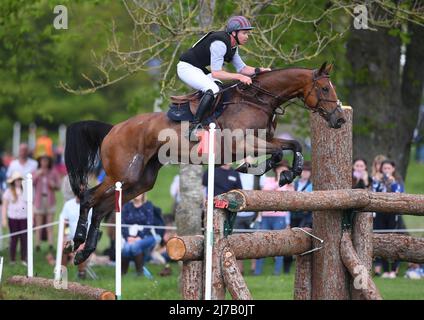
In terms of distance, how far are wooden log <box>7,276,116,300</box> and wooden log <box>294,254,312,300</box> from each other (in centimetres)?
219

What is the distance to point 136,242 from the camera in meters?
13.7

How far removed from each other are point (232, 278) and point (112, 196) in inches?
104

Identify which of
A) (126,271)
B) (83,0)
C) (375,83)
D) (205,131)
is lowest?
(126,271)

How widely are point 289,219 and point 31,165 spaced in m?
5.28

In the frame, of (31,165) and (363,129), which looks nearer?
(363,129)

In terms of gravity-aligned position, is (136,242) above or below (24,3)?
below

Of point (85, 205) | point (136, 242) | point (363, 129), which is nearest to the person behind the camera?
point (85, 205)

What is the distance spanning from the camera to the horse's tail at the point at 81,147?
10.7 m

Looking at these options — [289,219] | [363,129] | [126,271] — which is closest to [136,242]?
[126,271]

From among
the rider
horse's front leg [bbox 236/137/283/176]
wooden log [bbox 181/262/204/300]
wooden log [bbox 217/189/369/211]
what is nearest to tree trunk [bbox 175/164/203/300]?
the rider

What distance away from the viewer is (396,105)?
1686cm

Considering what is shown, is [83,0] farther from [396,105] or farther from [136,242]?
[396,105]

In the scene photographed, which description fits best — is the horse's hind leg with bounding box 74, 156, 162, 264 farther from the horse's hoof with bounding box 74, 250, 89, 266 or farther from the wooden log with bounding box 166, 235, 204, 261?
the wooden log with bounding box 166, 235, 204, 261
